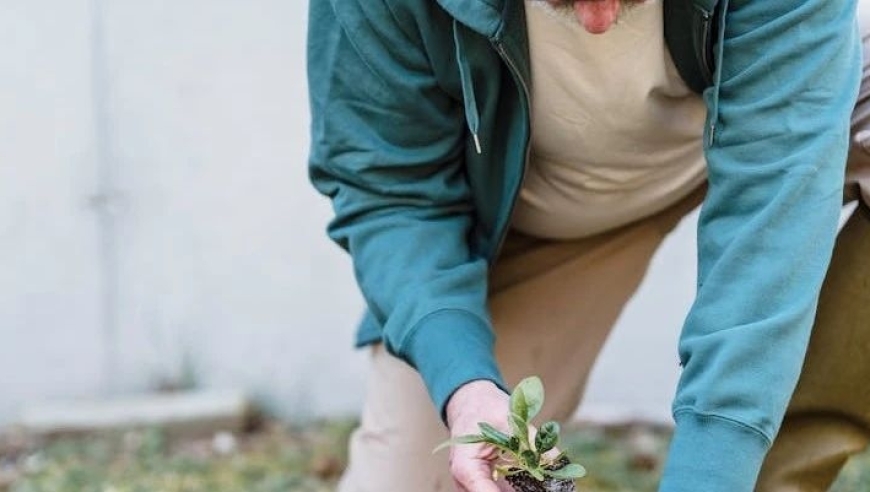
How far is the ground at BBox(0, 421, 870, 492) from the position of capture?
13.0 feet

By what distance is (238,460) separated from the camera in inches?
166

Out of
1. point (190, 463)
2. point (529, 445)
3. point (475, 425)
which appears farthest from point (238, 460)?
point (529, 445)

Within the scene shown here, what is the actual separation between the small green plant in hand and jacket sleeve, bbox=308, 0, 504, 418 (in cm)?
30

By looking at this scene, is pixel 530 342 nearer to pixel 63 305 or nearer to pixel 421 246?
pixel 421 246

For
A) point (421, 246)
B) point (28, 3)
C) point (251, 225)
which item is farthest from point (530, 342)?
point (28, 3)

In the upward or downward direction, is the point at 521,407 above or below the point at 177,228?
above

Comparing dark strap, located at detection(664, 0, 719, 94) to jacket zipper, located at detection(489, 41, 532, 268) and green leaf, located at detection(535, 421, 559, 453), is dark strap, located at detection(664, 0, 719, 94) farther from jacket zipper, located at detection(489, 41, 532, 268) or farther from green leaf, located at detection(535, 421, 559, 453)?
green leaf, located at detection(535, 421, 559, 453)

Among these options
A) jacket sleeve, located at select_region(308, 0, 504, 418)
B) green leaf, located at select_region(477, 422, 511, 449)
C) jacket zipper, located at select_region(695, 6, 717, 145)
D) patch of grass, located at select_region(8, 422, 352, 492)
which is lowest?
patch of grass, located at select_region(8, 422, 352, 492)

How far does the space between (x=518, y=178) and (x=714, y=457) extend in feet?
1.90

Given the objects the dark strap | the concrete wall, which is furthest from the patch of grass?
the dark strap

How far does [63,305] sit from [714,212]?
2558 mm

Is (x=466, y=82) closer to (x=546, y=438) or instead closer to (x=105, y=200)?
(x=546, y=438)

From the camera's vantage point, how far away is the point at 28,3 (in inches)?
169

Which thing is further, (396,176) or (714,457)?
(396,176)
